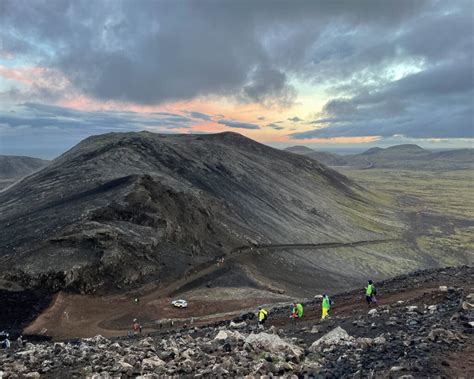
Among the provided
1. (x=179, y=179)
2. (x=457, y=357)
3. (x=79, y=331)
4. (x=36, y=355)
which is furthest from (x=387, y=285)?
(x=179, y=179)

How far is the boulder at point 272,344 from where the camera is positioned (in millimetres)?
18000

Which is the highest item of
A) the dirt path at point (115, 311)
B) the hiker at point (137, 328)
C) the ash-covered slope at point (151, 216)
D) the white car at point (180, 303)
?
the ash-covered slope at point (151, 216)

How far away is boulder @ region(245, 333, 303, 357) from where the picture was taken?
18.0m

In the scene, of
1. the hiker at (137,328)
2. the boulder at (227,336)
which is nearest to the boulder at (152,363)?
the boulder at (227,336)

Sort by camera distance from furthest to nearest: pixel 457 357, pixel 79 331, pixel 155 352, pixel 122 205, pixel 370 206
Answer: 1. pixel 370 206
2. pixel 122 205
3. pixel 79 331
4. pixel 155 352
5. pixel 457 357

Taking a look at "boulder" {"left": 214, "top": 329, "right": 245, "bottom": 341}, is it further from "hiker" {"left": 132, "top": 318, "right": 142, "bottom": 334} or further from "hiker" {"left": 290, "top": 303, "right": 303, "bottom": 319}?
"hiker" {"left": 132, "top": 318, "right": 142, "bottom": 334}

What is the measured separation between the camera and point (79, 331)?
4291 cm

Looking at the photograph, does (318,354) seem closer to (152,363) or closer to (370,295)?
(152,363)

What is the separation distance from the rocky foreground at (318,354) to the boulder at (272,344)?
0.05 meters

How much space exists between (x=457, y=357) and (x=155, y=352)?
13301mm

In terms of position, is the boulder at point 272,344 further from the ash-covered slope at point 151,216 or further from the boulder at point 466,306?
the ash-covered slope at point 151,216

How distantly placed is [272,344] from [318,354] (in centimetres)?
213

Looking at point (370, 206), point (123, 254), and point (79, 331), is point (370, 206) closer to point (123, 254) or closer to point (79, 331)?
point (123, 254)

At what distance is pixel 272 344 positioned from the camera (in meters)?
18.5
